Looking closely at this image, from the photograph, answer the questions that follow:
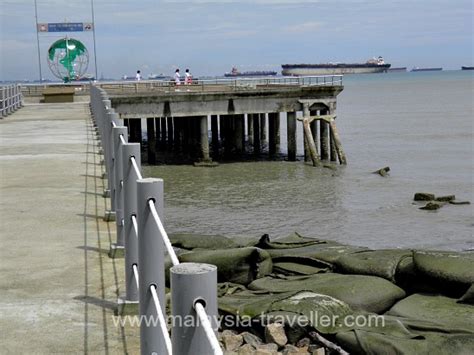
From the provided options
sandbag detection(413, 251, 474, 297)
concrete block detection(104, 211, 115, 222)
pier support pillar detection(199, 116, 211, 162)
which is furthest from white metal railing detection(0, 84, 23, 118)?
sandbag detection(413, 251, 474, 297)

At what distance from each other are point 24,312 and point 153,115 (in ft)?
79.2

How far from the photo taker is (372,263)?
26.3ft

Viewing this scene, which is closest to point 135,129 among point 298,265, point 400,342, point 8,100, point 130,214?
point 8,100

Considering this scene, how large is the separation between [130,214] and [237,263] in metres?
2.61

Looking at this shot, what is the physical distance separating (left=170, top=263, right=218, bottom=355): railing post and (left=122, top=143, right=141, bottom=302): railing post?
2532 millimetres

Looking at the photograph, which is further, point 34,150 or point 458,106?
point 458,106

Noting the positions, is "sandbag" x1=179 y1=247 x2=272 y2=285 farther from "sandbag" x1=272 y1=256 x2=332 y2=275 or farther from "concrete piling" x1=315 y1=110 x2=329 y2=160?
"concrete piling" x1=315 y1=110 x2=329 y2=160

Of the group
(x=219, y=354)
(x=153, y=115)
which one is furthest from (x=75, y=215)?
(x=153, y=115)

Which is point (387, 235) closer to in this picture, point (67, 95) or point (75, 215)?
point (75, 215)

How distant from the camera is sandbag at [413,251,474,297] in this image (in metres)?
7.35

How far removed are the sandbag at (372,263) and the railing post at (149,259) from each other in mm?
4370

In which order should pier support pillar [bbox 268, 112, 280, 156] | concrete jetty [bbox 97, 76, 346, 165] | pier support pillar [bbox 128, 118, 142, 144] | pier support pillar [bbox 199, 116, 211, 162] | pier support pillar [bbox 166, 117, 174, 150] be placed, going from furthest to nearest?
pier support pillar [bbox 166, 117, 174, 150], pier support pillar [bbox 268, 112, 280, 156], pier support pillar [bbox 128, 118, 142, 144], pier support pillar [bbox 199, 116, 211, 162], concrete jetty [bbox 97, 76, 346, 165]

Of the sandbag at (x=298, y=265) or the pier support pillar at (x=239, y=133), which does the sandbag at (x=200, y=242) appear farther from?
the pier support pillar at (x=239, y=133)

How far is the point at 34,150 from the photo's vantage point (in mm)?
13984
